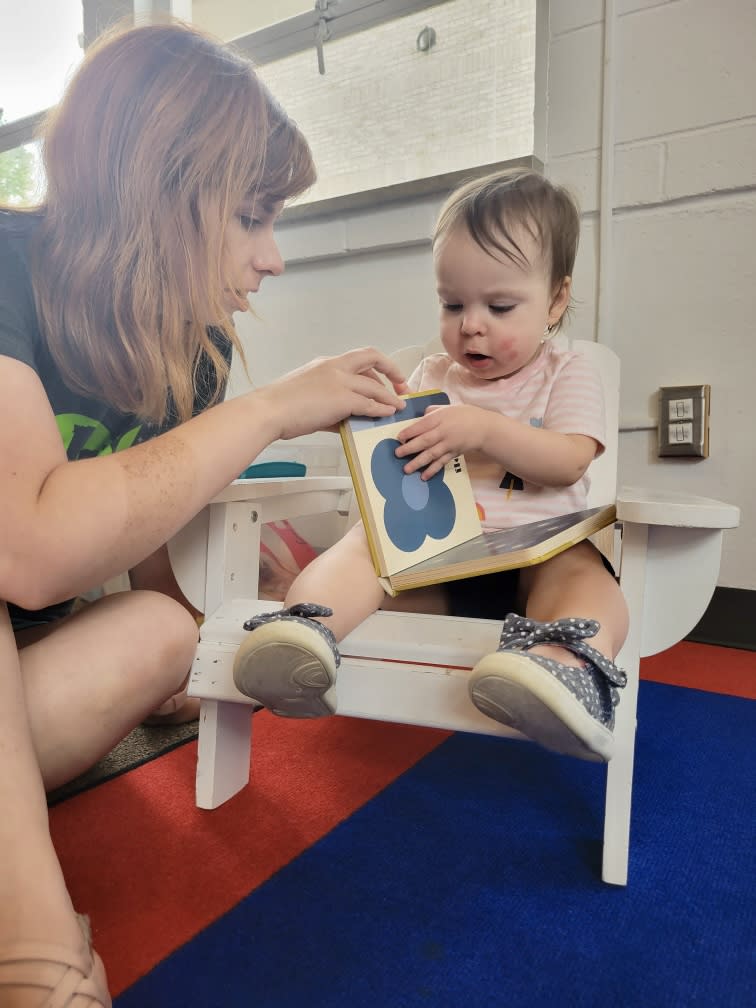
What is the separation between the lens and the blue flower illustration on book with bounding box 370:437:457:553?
726 mm

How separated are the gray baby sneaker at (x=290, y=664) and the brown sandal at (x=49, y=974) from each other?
23cm

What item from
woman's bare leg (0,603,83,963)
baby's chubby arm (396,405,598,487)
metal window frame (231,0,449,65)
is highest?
metal window frame (231,0,449,65)

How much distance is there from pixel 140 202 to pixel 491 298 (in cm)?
40

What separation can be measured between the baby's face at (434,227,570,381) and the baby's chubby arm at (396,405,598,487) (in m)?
0.12

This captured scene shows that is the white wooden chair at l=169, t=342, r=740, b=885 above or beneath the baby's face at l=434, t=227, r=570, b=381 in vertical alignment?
beneath

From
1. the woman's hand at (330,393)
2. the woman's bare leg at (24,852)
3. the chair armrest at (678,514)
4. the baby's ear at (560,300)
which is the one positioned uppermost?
the baby's ear at (560,300)

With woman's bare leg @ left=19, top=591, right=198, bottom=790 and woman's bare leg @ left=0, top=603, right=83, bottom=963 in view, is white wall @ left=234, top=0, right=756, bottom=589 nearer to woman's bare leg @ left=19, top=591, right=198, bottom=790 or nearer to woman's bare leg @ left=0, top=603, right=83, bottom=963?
woman's bare leg @ left=19, top=591, right=198, bottom=790

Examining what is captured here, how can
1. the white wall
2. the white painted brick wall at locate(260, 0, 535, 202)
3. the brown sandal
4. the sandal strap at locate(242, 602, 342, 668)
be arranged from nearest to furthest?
the brown sandal, the sandal strap at locate(242, 602, 342, 668), the white wall, the white painted brick wall at locate(260, 0, 535, 202)

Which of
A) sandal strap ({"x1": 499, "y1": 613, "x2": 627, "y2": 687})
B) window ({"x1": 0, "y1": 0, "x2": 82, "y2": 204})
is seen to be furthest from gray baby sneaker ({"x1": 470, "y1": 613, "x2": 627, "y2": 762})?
window ({"x1": 0, "y1": 0, "x2": 82, "y2": 204})

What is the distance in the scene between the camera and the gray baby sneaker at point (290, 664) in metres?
0.57

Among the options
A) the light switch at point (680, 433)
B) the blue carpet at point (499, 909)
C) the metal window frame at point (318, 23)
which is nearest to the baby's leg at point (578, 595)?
the blue carpet at point (499, 909)

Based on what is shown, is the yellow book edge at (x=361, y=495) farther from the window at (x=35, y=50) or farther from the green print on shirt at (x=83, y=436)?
the window at (x=35, y=50)

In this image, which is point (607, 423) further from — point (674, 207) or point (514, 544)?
point (674, 207)

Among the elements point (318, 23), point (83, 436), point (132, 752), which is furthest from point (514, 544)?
point (318, 23)
